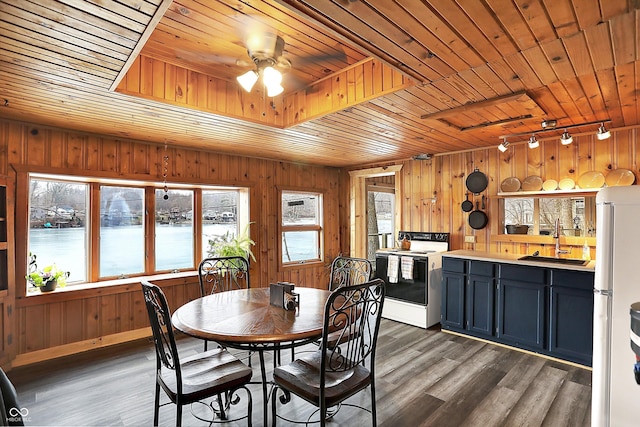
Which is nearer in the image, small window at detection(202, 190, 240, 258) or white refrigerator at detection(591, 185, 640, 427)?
white refrigerator at detection(591, 185, 640, 427)

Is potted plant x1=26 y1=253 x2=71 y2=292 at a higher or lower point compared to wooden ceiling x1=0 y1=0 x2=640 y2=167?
lower

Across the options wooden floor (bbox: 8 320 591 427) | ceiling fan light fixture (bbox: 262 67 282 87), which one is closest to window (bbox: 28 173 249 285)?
wooden floor (bbox: 8 320 591 427)

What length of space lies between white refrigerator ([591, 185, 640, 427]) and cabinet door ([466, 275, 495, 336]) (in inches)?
80.4

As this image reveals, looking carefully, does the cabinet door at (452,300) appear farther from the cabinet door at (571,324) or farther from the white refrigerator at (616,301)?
the white refrigerator at (616,301)

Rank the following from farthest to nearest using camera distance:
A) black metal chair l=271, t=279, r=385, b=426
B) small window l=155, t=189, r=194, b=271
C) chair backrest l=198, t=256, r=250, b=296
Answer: small window l=155, t=189, r=194, b=271, chair backrest l=198, t=256, r=250, b=296, black metal chair l=271, t=279, r=385, b=426

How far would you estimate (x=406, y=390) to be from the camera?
2.63 meters

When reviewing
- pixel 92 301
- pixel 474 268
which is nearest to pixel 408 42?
pixel 474 268

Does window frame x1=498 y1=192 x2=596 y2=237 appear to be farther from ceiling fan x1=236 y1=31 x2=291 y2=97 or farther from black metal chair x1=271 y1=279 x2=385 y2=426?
ceiling fan x1=236 y1=31 x2=291 y2=97

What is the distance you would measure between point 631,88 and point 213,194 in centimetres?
436

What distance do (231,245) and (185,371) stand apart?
231cm

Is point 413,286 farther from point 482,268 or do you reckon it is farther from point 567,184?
point 567,184

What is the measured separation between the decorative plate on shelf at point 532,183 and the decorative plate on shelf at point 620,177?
1.93 feet

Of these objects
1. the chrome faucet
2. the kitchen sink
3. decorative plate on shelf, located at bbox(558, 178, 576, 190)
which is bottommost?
the kitchen sink

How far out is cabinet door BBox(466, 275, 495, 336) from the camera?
3619mm
